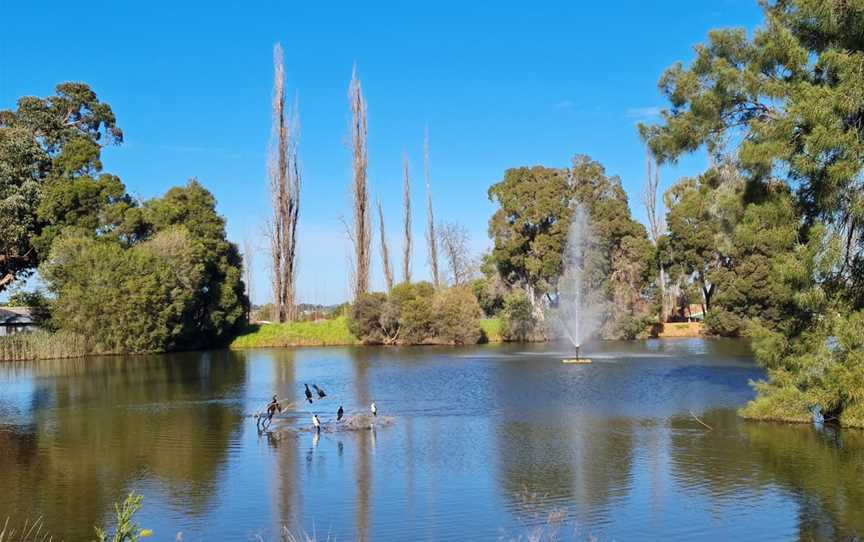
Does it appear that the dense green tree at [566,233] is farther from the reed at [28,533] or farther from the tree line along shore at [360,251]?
the reed at [28,533]

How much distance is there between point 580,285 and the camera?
49.1m

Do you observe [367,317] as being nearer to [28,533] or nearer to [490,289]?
[490,289]

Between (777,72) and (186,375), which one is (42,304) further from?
(777,72)

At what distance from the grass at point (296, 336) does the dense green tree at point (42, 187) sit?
10.8m

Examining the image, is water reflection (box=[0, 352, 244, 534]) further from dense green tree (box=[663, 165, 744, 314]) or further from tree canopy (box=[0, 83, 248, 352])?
dense green tree (box=[663, 165, 744, 314])

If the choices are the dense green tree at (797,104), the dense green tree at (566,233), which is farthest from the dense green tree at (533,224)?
Answer: the dense green tree at (797,104)

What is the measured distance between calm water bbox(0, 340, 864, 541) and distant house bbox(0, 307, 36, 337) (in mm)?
21758

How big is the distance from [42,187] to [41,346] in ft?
34.5

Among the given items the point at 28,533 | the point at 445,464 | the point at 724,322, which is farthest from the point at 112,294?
the point at 724,322

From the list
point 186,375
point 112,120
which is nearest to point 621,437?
point 186,375

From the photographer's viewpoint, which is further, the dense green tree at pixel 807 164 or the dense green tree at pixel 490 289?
the dense green tree at pixel 490 289

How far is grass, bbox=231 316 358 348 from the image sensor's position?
50906mm

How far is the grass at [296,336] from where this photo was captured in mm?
50906

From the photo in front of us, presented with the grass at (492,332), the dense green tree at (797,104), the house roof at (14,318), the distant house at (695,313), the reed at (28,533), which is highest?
the dense green tree at (797,104)
